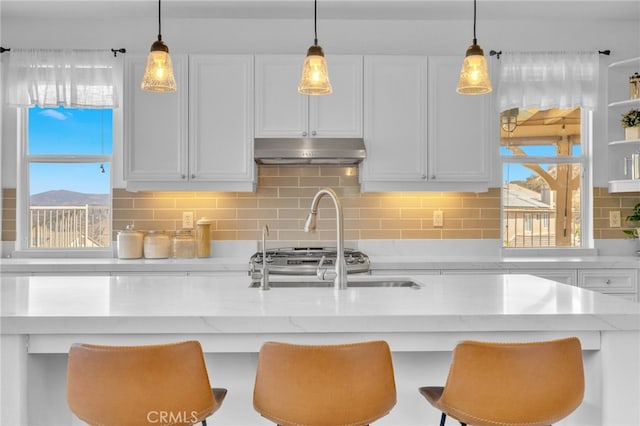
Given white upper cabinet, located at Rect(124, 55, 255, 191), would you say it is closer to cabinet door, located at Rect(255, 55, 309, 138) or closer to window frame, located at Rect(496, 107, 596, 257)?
cabinet door, located at Rect(255, 55, 309, 138)

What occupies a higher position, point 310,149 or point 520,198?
point 310,149

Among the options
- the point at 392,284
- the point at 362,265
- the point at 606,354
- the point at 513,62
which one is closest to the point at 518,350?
the point at 606,354

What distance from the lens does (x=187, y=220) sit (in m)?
4.28

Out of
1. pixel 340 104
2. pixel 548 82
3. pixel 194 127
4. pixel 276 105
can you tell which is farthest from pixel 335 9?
pixel 548 82

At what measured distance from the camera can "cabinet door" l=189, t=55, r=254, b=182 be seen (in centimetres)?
395

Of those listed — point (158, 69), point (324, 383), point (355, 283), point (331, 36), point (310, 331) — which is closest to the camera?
point (324, 383)

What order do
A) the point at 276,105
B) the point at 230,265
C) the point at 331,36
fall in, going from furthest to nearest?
the point at 331,36, the point at 276,105, the point at 230,265

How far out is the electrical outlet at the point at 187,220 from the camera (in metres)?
4.28

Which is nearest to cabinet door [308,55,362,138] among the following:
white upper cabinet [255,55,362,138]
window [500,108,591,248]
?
white upper cabinet [255,55,362,138]

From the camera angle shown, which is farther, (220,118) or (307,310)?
(220,118)

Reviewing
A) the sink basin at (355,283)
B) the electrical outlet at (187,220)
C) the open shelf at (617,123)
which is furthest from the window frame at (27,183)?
the open shelf at (617,123)

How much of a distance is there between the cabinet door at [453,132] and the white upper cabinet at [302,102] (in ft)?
1.86

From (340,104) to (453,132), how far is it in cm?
88

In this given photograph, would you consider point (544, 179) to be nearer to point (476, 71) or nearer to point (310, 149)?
point (310, 149)
